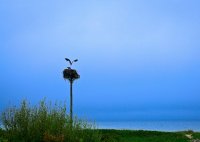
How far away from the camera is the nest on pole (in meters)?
43.8

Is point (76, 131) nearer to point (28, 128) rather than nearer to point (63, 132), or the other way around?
point (63, 132)

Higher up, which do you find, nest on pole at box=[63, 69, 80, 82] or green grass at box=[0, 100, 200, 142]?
nest on pole at box=[63, 69, 80, 82]

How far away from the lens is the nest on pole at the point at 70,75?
43819mm

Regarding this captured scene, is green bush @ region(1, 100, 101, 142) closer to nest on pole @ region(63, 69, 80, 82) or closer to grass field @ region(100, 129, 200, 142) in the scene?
grass field @ region(100, 129, 200, 142)

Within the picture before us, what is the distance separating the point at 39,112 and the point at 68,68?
25.7 meters

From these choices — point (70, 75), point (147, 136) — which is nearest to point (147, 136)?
point (147, 136)

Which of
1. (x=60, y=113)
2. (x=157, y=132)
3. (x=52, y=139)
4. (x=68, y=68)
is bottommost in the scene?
(x=52, y=139)

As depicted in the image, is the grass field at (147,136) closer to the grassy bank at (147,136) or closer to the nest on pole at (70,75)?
the grassy bank at (147,136)

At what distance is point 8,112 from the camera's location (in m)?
18.6

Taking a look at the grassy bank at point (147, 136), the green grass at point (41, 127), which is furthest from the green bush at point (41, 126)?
the grassy bank at point (147, 136)

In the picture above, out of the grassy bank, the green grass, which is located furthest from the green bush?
the grassy bank

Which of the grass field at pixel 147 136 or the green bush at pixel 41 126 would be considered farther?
the grass field at pixel 147 136

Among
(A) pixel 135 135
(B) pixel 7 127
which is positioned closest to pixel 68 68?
(A) pixel 135 135

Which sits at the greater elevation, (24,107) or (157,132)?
(157,132)
